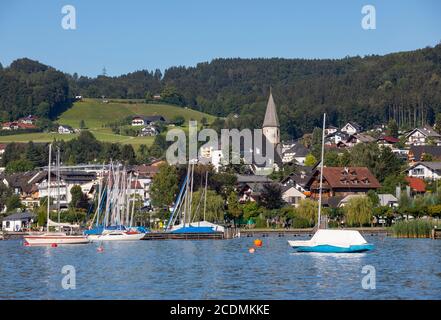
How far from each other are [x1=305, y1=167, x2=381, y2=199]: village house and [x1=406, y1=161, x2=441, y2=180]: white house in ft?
51.6

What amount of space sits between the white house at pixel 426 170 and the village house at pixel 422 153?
17418 mm

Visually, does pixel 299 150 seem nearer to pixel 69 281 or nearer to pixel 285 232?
pixel 285 232

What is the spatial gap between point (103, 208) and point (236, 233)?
27740mm

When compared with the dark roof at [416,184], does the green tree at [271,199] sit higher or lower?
lower

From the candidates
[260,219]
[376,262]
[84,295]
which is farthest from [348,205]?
[84,295]

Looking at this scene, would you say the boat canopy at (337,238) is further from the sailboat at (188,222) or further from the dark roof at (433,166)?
the dark roof at (433,166)

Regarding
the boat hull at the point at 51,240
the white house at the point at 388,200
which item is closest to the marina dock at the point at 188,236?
the boat hull at the point at 51,240

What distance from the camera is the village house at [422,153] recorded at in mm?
160988

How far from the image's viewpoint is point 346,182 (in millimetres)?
122562

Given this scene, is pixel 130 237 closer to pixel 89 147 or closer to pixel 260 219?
pixel 260 219

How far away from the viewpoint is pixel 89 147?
A: 196m

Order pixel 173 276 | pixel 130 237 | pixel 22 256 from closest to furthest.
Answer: pixel 173 276 → pixel 22 256 → pixel 130 237

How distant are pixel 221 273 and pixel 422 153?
115m

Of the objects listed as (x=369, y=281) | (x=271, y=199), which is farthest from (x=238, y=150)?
(x=369, y=281)
